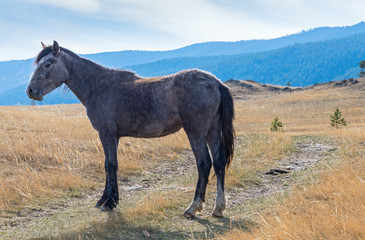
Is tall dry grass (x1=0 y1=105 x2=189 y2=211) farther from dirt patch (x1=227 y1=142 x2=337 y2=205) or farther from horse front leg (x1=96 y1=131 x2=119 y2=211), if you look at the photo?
dirt patch (x1=227 y1=142 x2=337 y2=205)

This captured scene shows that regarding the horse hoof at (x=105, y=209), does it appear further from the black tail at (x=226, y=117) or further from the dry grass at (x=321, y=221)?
the dry grass at (x=321, y=221)

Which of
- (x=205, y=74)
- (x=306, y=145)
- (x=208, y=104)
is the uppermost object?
(x=205, y=74)

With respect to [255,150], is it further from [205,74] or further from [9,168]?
[9,168]

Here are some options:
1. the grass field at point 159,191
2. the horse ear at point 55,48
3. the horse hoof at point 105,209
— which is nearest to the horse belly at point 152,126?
the grass field at point 159,191

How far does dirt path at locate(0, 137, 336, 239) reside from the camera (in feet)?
19.1

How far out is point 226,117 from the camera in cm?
647

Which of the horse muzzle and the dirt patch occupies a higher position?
the horse muzzle

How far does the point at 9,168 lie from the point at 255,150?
26.6 feet

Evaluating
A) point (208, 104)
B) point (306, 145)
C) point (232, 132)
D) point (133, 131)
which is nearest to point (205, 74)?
point (208, 104)

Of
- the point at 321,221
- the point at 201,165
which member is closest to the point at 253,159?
the point at 201,165

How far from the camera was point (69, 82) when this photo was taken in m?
7.38

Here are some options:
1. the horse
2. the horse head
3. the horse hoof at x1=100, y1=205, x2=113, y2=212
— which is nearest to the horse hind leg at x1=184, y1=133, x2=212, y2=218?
the horse

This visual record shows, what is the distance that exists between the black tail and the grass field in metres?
1.29

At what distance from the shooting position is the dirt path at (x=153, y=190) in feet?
19.1
